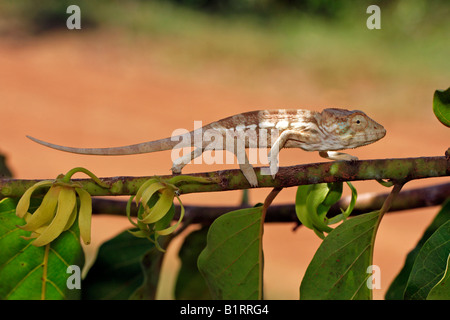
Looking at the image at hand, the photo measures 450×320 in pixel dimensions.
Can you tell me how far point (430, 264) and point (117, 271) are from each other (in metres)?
0.73

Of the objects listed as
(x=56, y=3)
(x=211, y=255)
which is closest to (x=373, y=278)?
(x=211, y=255)

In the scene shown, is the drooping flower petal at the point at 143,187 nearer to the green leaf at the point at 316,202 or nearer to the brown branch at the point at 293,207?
the green leaf at the point at 316,202

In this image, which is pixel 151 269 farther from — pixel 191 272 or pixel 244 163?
pixel 244 163

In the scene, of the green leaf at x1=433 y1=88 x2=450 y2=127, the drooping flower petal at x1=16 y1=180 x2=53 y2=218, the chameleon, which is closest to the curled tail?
the chameleon

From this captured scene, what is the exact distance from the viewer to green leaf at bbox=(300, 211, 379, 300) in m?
0.94

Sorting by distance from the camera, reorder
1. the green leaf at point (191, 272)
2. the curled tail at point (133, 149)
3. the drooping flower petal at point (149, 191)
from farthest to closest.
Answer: the green leaf at point (191, 272), the curled tail at point (133, 149), the drooping flower petal at point (149, 191)

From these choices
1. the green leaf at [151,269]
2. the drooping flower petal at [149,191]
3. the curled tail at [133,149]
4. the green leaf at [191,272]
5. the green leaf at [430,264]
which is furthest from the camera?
the green leaf at [191,272]

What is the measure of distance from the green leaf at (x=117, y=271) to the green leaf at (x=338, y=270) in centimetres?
49

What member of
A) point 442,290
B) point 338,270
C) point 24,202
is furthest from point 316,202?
point 24,202

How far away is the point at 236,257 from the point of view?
39.4 inches

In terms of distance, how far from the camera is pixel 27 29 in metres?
12.8

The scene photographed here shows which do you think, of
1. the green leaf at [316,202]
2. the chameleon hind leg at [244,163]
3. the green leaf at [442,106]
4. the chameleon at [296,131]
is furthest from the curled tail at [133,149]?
the green leaf at [442,106]

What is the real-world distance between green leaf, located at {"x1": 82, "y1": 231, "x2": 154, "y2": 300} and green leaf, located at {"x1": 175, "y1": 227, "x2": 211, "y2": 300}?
0.37ft

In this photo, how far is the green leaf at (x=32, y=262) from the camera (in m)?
0.91
